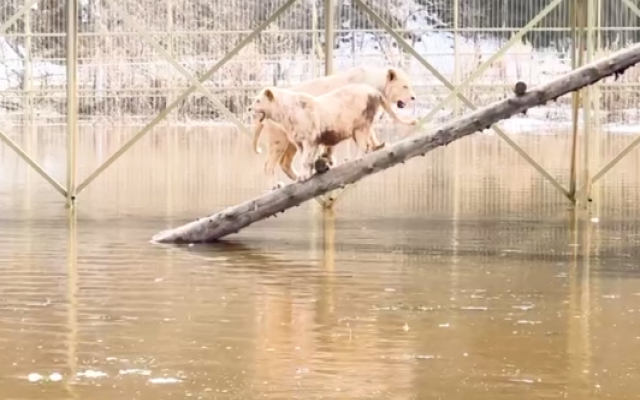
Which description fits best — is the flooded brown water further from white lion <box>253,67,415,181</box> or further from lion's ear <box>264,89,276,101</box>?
lion's ear <box>264,89,276,101</box>

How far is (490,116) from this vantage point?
11.9 metres

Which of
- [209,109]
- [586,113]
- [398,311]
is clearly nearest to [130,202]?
[586,113]

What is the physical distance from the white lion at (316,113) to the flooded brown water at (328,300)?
0.96m

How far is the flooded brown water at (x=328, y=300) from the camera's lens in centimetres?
653

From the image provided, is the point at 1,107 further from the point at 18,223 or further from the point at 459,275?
the point at 459,275

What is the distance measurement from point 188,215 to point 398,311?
20.3ft

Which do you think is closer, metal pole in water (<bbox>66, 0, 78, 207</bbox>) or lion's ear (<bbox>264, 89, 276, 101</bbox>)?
lion's ear (<bbox>264, 89, 276, 101</bbox>)

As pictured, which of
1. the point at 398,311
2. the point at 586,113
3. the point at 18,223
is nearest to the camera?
the point at 398,311

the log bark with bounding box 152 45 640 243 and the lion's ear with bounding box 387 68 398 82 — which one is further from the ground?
the lion's ear with bounding box 387 68 398 82

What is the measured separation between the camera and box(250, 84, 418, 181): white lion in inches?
464

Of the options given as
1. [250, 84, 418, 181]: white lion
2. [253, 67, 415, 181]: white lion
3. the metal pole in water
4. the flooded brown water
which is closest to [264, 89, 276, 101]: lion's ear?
[250, 84, 418, 181]: white lion

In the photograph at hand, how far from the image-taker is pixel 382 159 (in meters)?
11.7

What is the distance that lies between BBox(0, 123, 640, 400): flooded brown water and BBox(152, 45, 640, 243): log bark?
0.26 metres

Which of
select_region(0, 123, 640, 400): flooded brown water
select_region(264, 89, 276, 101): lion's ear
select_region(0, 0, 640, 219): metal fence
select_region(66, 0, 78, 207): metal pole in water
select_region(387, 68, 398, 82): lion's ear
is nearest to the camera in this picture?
select_region(0, 123, 640, 400): flooded brown water
